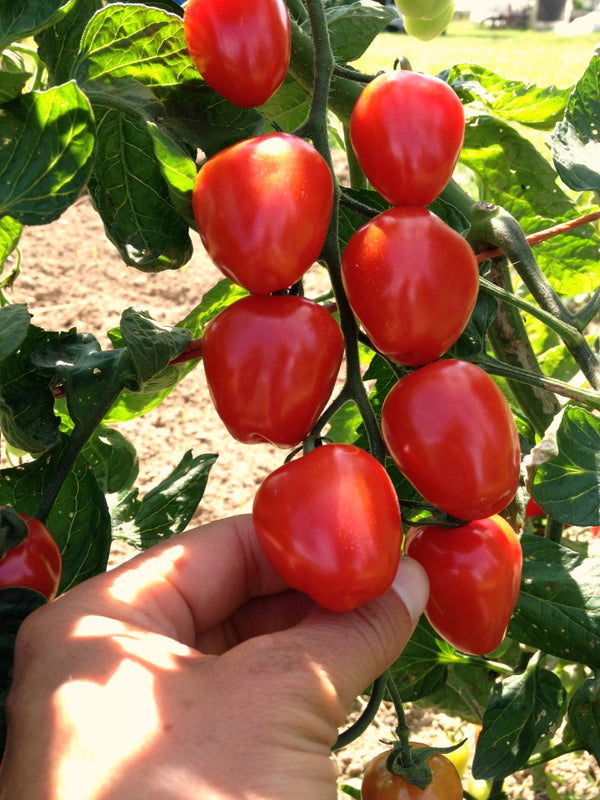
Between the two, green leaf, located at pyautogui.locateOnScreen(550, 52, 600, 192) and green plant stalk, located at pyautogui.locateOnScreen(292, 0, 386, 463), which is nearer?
green plant stalk, located at pyautogui.locateOnScreen(292, 0, 386, 463)

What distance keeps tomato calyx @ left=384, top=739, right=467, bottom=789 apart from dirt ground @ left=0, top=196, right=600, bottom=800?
0.68m

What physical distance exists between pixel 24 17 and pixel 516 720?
89 cm

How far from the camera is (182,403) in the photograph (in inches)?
95.9

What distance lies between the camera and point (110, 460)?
47.2 inches

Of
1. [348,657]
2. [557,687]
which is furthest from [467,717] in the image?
[348,657]

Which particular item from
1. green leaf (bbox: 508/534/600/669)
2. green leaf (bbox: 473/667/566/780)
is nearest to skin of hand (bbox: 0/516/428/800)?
green leaf (bbox: 508/534/600/669)

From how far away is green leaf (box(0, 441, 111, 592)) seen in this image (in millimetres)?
885

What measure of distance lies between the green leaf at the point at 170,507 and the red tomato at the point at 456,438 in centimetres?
42

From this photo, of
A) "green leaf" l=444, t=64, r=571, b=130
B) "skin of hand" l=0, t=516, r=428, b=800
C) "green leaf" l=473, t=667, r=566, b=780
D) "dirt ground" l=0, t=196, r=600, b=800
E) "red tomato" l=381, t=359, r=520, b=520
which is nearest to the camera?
"skin of hand" l=0, t=516, r=428, b=800

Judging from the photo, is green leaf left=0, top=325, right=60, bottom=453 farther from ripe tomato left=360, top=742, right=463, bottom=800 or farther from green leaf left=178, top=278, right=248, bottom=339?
ripe tomato left=360, top=742, right=463, bottom=800

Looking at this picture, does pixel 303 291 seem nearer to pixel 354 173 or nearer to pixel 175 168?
pixel 175 168

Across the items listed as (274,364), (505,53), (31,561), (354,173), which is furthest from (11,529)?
(505,53)

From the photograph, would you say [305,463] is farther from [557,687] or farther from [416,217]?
[557,687]

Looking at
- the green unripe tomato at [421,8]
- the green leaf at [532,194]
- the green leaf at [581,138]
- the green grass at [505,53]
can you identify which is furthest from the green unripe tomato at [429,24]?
the green grass at [505,53]
